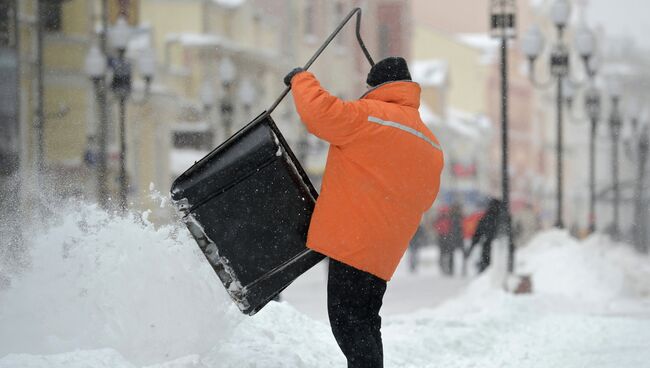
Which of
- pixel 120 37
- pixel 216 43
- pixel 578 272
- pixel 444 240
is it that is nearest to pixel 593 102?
pixel 444 240

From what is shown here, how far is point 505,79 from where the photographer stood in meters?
14.9

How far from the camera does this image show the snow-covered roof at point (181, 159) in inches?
1389

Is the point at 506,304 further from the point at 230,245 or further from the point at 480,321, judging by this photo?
the point at 230,245

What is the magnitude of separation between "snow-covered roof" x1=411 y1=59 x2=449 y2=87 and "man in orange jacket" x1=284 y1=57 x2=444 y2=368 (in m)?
59.4

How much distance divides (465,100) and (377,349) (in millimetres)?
73965

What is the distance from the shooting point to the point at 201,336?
6.10 m

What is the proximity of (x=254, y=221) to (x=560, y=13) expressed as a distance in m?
14.5

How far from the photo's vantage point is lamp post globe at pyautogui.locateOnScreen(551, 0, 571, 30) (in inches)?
750

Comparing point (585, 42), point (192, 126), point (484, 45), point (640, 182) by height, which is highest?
point (585, 42)

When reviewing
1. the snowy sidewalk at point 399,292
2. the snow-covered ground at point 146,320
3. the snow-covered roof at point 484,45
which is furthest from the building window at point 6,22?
the snow-covered roof at point 484,45

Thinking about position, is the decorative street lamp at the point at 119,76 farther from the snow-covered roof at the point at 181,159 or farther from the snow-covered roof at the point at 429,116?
the snow-covered roof at the point at 429,116

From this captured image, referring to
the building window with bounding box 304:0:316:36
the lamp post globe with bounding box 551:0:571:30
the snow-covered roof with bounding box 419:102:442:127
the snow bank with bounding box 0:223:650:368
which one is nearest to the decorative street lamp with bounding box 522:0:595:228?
the lamp post globe with bounding box 551:0:571:30

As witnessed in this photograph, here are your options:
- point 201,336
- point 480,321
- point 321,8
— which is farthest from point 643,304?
point 321,8

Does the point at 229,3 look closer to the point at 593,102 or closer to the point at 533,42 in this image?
the point at 593,102
